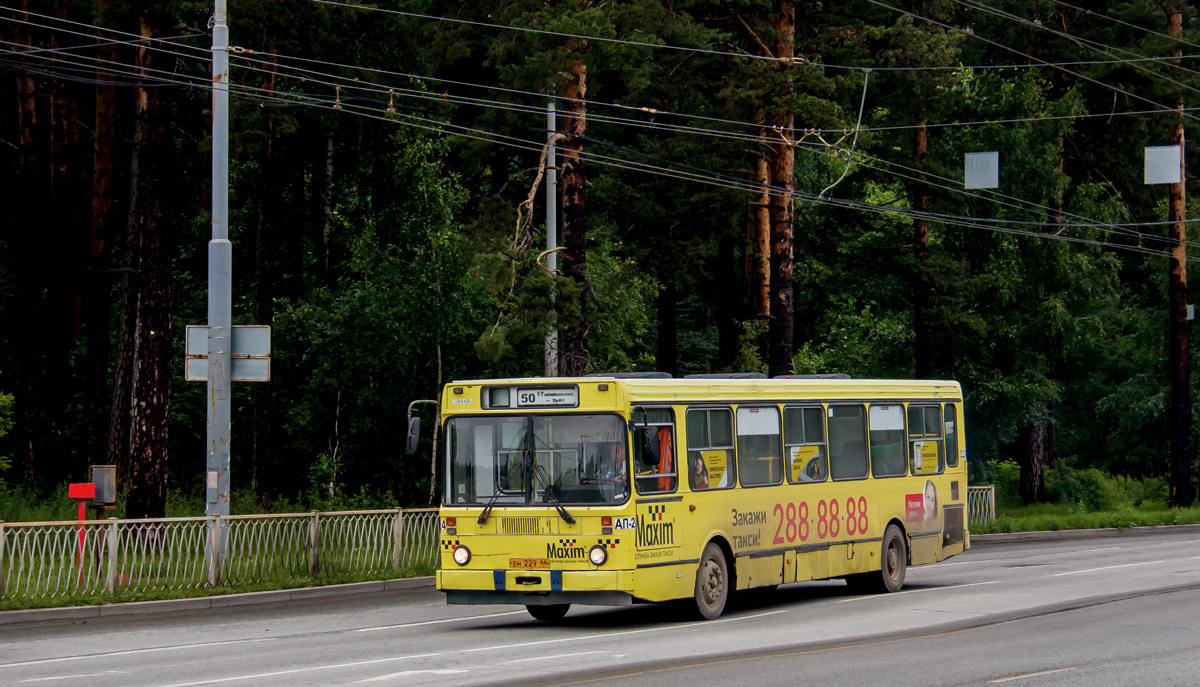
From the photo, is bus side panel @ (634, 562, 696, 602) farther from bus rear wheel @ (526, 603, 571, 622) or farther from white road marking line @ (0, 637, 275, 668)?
white road marking line @ (0, 637, 275, 668)

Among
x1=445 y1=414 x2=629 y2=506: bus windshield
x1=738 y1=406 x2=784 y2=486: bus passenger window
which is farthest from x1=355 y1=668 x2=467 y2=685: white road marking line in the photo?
x1=738 y1=406 x2=784 y2=486: bus passenger window

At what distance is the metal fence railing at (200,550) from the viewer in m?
17.4

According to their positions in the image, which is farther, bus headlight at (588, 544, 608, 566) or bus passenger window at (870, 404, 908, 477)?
bus passenger window at (870, 404, 908, 477)

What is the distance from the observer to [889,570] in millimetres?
20391

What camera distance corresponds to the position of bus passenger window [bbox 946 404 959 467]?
2225 cm

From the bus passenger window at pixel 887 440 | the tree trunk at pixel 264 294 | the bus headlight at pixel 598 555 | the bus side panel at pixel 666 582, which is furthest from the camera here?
the tree trunk at pixel 264 294

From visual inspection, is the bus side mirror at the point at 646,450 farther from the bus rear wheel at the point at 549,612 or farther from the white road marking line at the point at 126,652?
the white road marking line at the point at 126,652

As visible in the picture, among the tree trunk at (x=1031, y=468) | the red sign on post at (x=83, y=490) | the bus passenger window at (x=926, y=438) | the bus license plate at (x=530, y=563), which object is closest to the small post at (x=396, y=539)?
the red sign on post at (x=83, y=490)

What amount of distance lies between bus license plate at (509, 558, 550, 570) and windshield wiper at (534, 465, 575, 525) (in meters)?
0.51

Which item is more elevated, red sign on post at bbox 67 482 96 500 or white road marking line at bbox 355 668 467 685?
red sign on post at bbox 67 482 96 500

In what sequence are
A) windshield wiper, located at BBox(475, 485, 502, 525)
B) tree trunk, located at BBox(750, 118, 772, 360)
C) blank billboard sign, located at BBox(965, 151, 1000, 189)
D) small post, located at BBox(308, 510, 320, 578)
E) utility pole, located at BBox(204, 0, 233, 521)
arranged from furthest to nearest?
blank billboard sign, located at BBox(965, 151, 1000, 189) → tree trunk, located at BBox(750, 118, 772, 360) → small post, located at BBox(308, 510, 320, 578) → utility pole, located at BBox(204, 0, 233, 521) → windshield wiper, located at BBox(475, 485, 502, 525)

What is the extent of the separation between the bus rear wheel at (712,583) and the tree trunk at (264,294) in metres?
20.5

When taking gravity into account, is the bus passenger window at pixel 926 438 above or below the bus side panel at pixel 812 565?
above

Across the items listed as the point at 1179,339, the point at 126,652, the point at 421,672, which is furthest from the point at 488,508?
the point at 1179,339
